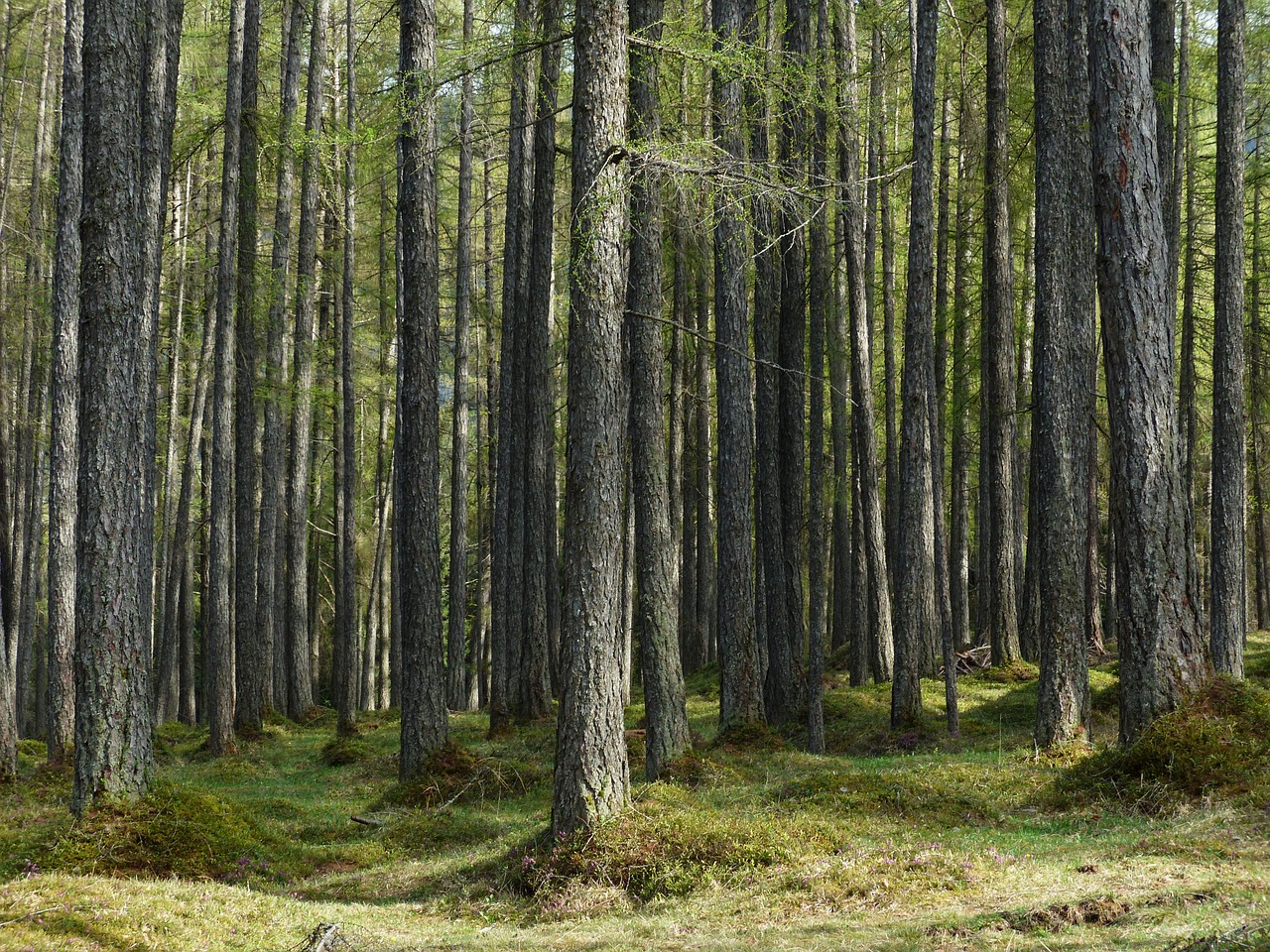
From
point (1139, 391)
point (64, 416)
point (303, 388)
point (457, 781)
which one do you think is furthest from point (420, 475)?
point (303, 388)

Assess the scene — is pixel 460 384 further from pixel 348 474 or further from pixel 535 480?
pixel 535 480

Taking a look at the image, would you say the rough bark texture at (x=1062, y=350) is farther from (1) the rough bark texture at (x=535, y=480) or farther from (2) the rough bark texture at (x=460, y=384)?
(2) the rough bark texture at (x=460, y=384)

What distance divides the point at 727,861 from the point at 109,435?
6.45 metres

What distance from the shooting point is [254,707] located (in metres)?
18.9

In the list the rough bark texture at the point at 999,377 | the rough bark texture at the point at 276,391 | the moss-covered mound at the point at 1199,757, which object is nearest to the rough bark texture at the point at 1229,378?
the rough bark texture at the point at 999,377

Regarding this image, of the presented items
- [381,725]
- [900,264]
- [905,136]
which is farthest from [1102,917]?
[900,264]

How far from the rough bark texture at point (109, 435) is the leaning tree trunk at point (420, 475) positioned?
366cm

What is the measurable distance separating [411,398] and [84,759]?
5574mm

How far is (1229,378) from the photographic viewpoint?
14.8 meters

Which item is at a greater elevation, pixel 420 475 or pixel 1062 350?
pixel 1062 350

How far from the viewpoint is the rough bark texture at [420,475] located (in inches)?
491

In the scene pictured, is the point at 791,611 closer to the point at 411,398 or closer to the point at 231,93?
the point at 411,398

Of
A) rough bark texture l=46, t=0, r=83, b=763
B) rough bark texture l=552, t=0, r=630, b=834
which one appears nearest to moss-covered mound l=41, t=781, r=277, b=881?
rough bark texture l=552, t=0, r=630, b=834

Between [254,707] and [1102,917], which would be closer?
[1102,917]
